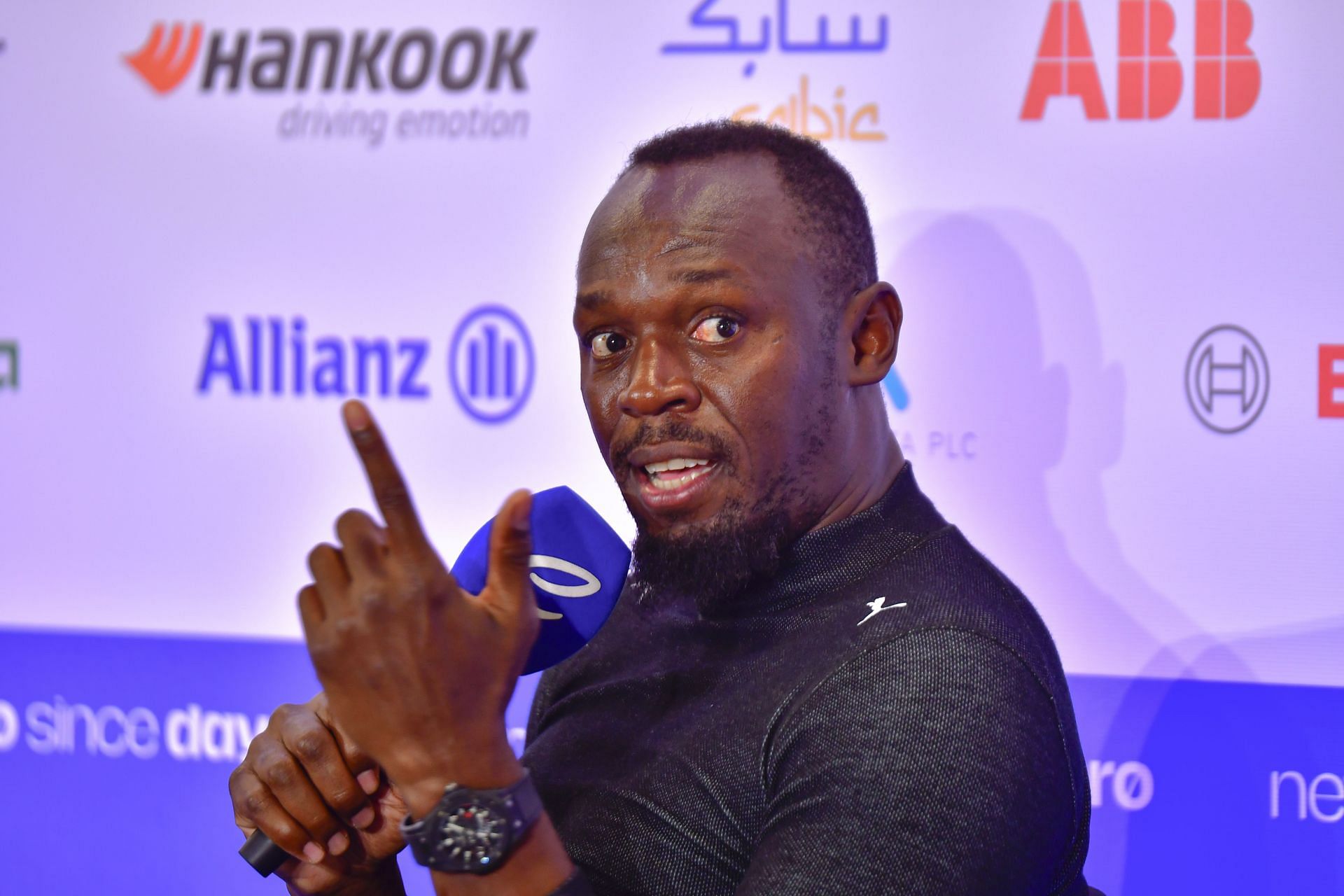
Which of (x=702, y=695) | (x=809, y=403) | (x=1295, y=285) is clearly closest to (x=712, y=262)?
(x=809, y=403)

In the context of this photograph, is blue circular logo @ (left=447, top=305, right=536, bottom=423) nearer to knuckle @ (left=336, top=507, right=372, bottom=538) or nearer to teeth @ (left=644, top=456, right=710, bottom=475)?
teeth @ (left=644, top=456, right=710, bottom=475)

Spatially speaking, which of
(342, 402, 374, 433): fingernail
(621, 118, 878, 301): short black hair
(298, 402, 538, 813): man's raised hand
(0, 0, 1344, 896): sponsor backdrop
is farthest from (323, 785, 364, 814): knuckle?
(0, 0, 1344, 896): sponsor backdrop

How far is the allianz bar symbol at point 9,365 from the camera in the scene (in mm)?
2988

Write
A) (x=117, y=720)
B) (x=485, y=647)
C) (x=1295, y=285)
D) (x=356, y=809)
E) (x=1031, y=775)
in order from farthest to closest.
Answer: (x=117, y=720)
(x=1295, y=285)
(x=356, y=809)
(x=1031, y=775)
(x=485, y=647)

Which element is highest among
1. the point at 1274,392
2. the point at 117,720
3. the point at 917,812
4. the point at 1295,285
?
the point at 1295,285

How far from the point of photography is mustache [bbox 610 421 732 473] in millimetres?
1432

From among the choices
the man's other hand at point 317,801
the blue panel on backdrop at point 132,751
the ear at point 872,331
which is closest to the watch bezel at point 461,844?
the man's other hand at point 317,801

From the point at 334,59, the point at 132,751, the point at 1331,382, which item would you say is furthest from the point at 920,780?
the point at 132,751

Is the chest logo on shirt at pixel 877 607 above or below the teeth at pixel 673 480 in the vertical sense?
below

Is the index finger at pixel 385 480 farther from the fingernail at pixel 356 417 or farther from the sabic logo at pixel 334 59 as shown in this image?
the sabic logo at pixel 334 59

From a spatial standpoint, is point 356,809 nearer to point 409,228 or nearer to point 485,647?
point 485,647

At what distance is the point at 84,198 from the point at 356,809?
2.04m

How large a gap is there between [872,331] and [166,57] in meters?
2.00

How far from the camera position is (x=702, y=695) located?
1.43m
